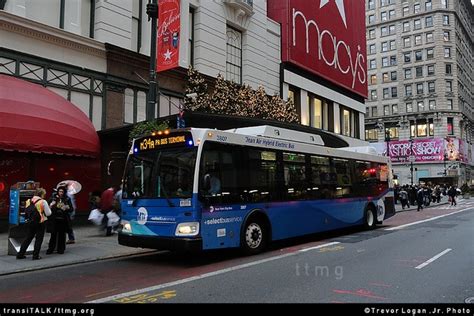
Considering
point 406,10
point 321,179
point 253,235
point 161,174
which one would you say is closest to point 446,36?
point 406,10

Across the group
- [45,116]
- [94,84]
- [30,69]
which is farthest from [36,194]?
[94,84]

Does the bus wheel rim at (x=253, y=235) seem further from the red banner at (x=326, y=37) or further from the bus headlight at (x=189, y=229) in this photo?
the red banner at (x=326, y=37)

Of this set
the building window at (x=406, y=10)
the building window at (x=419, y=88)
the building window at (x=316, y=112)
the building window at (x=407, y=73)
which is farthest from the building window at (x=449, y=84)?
the building window at (x=316, y=112)

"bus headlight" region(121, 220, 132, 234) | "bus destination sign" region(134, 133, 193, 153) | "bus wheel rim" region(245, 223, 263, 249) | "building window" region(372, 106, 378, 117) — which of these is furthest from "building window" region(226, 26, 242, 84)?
"building window" region(372, 106, 378, 117)

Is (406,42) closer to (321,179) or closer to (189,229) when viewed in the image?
(321,179)

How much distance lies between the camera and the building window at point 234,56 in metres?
24.8

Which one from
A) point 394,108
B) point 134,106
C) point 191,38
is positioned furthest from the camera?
point 394,108

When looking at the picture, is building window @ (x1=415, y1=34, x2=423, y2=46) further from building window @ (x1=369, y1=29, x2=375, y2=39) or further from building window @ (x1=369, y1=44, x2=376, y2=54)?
building window @ (x1=369, y1=29, x2=375, y2=39)

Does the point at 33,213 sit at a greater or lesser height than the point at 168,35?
lesser

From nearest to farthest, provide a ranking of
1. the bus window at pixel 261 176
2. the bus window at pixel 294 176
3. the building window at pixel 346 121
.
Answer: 1. the bus window at pixel 261 176
2. the bus window at pixel 294 176
3. the building window at pixel 346 121

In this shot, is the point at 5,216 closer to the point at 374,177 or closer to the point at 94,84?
the point at 94,84

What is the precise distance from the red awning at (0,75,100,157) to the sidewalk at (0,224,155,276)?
2.94m

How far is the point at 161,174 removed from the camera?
9.85 m
